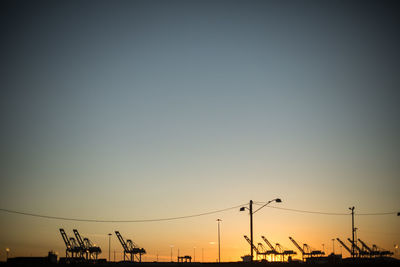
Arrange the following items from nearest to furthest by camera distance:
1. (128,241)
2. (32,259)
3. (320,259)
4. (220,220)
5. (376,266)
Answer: (376,266) → (32,259) → (320,259) → (220,220) → (128,241)

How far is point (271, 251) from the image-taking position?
19075 centimetres

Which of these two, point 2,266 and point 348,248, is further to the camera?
point 348,248

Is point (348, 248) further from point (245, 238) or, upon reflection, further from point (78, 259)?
point (78, 259)

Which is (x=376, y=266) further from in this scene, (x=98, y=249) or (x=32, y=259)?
(x=98, y=249)

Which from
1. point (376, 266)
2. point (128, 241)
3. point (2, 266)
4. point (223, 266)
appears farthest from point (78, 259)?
point (376, 266)

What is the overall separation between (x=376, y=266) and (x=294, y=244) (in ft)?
474

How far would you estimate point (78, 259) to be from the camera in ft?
419

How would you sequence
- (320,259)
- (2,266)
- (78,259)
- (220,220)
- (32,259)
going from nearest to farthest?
(2,266) → (32,259) → (320,259) → (220,220) → (78,259)

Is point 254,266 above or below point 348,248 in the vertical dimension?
above

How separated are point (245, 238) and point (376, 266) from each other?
124844 millimetres

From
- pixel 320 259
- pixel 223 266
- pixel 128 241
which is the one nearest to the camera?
pixel 223 266

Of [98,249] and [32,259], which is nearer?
[32,259]

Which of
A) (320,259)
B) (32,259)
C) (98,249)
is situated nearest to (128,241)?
(98,249)

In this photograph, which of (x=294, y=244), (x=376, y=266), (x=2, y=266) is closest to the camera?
(x=2, y=266)
